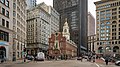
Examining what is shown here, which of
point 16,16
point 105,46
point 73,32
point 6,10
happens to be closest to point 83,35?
point 73,32

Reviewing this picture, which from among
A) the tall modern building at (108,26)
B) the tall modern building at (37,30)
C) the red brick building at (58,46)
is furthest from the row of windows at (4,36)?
the tall modern building at (108,26)

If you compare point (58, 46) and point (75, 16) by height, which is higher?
point (75, 16)

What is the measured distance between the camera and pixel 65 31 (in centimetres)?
14425

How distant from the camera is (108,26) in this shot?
5113 inches

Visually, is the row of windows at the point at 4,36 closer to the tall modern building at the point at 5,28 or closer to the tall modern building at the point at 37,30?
the tall modern building at the point at 5,28

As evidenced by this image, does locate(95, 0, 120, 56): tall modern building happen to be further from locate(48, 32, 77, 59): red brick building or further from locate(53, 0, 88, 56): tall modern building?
locate(53, 0, 88, 56): tall modern building

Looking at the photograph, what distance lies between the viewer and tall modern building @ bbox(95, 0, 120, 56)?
124000 mm

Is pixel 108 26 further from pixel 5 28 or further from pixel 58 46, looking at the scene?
pixel 5 28

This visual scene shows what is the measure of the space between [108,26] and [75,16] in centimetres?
5625

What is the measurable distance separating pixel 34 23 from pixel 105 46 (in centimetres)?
4907

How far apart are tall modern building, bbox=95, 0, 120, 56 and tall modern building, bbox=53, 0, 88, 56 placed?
43.6 metres

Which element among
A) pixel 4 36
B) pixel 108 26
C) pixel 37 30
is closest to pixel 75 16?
pixel 108 26

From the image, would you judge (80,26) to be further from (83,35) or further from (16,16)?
(16,16)

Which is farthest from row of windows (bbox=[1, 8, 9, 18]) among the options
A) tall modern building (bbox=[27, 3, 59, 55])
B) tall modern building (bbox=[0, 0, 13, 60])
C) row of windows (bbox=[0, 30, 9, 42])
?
tall modern building (bbox=[27, 3, 59, 55])
